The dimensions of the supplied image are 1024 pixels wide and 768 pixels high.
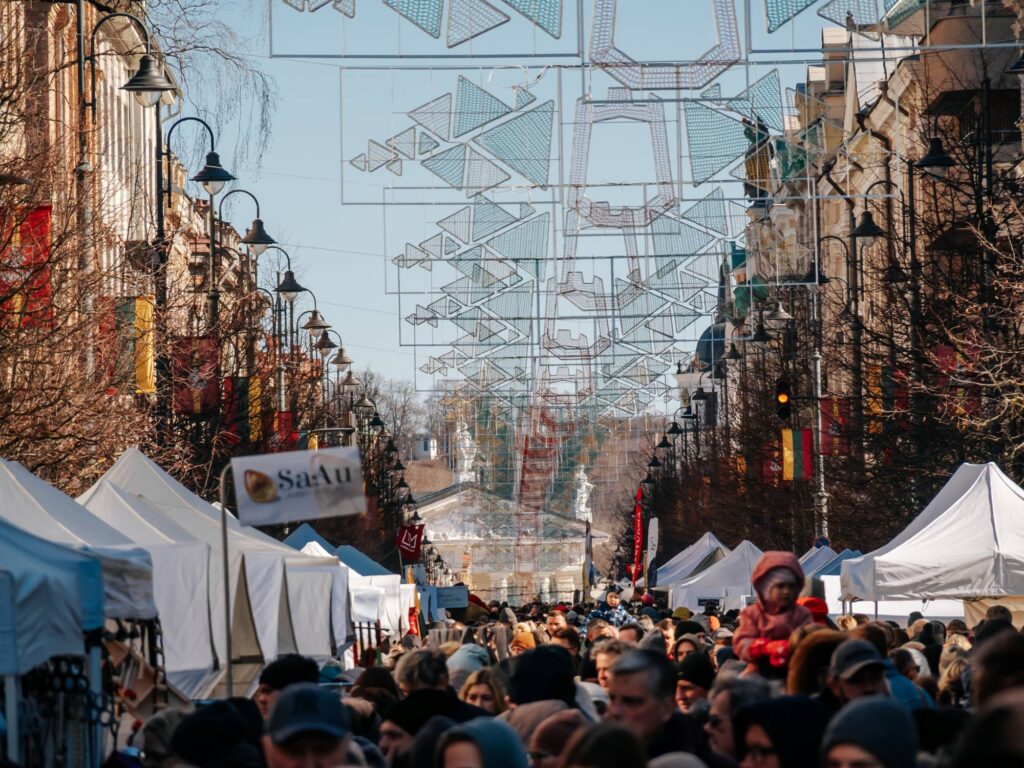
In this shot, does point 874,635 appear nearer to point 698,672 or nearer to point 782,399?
point 698,672

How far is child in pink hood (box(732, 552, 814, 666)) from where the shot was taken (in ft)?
36.6

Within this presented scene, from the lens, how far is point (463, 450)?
102938 millimetres

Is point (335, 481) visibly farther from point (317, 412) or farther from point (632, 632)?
point (317, 412)

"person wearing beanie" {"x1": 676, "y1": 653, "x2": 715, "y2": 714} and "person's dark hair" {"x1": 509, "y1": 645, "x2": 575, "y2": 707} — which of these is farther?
"person wearing beanie" {"x1": 676, "y1": 653, "x2": 715, "y2": 714}

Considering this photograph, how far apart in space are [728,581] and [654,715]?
33140 mm

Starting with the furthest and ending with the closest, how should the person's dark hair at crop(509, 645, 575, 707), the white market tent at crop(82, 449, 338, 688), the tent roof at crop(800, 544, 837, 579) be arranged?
the tent roof at crop(800, 544, 837, 579), the white market tent at crop(82, 449, 338, 688), the person's dark hair at crop(509, 645, 575, 707)

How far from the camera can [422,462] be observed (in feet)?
583

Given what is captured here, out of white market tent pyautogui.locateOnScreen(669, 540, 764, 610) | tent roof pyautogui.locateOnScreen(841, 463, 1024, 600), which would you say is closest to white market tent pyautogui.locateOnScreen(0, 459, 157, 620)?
tent roof pyautogui.locateOnScreen(841, 463, 1024, 600)

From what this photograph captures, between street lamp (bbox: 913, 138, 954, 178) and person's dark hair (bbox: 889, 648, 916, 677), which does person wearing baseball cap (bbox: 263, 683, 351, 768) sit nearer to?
person's dark hair (bbox: 889, 648, 916, 677)

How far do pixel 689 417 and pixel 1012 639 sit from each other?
6964 centimetres

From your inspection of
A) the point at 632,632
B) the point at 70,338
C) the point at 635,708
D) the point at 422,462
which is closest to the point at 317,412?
the point at 70,338

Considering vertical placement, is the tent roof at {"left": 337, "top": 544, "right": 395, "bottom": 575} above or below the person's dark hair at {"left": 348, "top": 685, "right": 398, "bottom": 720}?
below

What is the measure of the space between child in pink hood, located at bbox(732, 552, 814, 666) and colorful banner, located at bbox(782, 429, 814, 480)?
32.2 metres

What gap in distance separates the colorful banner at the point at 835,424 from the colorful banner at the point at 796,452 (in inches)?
14.0
